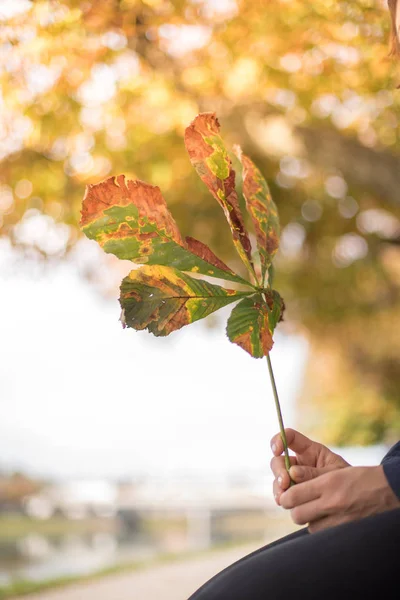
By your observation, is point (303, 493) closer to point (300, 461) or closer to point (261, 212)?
point (300, 461)

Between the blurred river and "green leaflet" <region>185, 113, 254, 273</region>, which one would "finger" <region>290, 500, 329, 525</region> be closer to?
"green leaflet" <region>185, 113, 254, 273</region>

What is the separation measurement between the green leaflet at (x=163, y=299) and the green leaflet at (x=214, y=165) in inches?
2.8

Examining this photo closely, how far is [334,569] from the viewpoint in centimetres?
60

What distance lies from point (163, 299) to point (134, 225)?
0.09 meters

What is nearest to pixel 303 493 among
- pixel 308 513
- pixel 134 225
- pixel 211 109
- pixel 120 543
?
pixel 308 513

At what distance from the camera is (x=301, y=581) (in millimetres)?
596

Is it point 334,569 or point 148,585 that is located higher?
point 148,585

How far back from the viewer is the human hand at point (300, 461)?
0.73m

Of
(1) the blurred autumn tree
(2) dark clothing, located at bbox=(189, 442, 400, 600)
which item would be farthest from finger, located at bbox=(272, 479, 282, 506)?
(1) the blurred autumn tree

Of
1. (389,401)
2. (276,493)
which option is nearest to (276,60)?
(276,493)

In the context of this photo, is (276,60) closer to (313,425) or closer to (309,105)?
(309,105)

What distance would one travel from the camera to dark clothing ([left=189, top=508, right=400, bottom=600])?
59 cm

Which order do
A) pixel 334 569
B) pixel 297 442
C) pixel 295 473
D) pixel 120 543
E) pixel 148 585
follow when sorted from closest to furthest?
pixel 334 569 → pixel 295 473 → pixel 297 442 → pixel 148 585 → pixel 120 543

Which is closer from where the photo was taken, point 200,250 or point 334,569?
point 334,569
